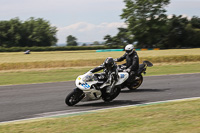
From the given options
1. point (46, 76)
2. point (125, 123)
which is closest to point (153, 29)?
point (46, 76)

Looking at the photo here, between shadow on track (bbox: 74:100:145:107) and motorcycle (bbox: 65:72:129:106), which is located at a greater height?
motorcycle (bbox: 65:72:129:106)

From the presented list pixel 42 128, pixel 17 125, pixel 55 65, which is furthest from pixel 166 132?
pixel 55 65

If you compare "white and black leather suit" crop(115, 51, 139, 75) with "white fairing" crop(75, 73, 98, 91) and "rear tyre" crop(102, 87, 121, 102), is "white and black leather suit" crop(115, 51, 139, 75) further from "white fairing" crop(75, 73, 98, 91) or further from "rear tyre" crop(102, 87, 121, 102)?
"white fairing" crop(75, 73, 98, 91)

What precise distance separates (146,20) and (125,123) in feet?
236

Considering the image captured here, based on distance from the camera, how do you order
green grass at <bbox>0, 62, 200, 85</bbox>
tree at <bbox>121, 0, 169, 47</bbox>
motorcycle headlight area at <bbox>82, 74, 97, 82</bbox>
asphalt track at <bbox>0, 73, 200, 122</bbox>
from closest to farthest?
asphalt track at <bbox>0, 73, 200, 122</bbox> < motorcycle headlight area at <bbox>82, 74, 97, 82</bbox> < green grass at <bbox>0, 62, 200, 85</bbox> < tree at <bbox>121, 0, 169, 47</bbox>

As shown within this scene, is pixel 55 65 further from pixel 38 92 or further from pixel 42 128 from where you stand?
pixel 42 128

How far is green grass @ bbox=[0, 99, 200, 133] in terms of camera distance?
230 inches

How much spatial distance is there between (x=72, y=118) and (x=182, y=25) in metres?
75.6

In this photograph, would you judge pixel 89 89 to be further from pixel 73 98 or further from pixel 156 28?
pixel 156 28

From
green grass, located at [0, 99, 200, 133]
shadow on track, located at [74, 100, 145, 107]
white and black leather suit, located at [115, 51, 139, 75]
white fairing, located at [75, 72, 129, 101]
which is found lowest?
shadow on track, located at [74, 100, 145, 107]

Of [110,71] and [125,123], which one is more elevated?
[110,71]

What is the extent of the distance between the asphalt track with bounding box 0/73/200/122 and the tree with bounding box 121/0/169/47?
62.1 metres

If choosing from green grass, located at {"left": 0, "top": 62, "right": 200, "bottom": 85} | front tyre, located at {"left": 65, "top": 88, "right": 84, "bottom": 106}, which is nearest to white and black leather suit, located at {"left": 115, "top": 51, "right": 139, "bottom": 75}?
front tyre, located at {"left": 65, "top": 88, "right": 84, "bottom": 106}

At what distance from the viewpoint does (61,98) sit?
10.7 meters
